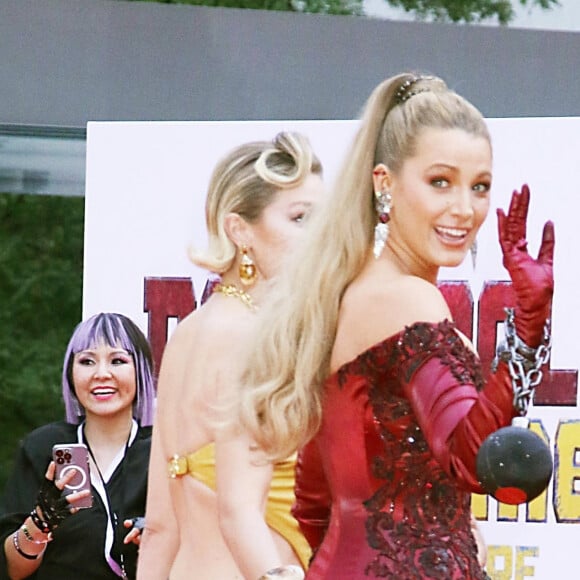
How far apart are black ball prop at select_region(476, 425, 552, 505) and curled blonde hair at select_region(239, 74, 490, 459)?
0.37m

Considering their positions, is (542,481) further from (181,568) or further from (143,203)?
(143,203)

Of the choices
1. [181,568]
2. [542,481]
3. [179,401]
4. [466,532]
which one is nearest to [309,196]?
[179,401]

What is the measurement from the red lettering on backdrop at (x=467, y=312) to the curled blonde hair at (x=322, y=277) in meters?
1.77

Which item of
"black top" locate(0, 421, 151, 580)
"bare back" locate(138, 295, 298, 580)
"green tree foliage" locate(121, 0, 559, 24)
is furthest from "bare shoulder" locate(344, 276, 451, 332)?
"green tree foliage" locate(121, 0, 559, 24)

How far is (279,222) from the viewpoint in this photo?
355 centimetres

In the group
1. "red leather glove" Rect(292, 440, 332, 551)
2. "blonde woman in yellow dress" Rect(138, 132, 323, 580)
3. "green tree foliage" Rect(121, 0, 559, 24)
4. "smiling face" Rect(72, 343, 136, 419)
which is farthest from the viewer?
"green tree foliage" Rect(121, 0, 559, 24)

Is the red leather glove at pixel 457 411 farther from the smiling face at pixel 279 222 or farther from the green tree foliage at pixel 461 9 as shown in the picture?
the green tree foliage at pixel 461 9

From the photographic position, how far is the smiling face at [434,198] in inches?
90.6

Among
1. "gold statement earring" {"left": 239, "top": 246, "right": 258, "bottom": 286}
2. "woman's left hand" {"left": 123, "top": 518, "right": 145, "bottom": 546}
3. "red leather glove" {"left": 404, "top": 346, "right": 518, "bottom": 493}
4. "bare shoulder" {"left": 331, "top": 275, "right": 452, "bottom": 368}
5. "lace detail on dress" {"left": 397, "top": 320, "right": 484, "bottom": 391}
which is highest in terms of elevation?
"gold statement earring" {"left": 239, "top": 246, "right": 258, "bottom": 286}

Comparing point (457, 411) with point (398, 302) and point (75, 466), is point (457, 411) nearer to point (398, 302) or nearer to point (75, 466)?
point (398, 302)

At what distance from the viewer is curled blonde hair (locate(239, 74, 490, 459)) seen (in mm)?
2260

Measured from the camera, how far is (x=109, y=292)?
14.3ft

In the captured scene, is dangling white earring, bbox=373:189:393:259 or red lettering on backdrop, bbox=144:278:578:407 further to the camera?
red lettering on backdrop, bbox=144:278:578:407

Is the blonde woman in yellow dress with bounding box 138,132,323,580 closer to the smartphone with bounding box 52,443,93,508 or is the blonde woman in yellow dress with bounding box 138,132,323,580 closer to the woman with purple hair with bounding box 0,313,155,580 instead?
the smartphone with bounding box 52,443,93,508
